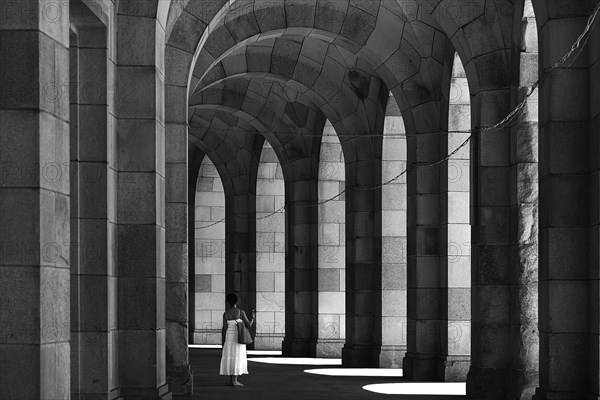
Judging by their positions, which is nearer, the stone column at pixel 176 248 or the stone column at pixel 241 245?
the stone column at pixel 176 248

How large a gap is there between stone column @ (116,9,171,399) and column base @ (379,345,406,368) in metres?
11.5

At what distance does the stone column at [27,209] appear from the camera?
28.2 feet

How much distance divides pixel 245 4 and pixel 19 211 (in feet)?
46.7

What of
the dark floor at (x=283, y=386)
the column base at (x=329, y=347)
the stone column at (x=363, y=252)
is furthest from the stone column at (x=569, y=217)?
the column base at (x=329, y=347)

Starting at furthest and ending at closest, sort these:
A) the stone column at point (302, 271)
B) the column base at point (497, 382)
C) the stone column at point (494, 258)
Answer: the stone column at point (302, 271), the stone column at point (494, 258), the column base at point (497, 382)

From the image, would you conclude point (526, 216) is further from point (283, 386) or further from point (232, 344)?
point (232, 344)

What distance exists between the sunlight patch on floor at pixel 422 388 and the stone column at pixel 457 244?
60 cm

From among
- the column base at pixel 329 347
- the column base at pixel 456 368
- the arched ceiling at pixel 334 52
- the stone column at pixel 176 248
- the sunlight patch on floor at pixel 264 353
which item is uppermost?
the arched ceiling at pixel 334 52

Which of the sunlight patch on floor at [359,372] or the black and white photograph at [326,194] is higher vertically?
the black and white photograph at [326,194]

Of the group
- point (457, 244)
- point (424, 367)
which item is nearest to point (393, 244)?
point (424, 367)

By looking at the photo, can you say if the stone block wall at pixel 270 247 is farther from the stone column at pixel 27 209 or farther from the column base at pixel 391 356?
the stone column at pixel 27 209

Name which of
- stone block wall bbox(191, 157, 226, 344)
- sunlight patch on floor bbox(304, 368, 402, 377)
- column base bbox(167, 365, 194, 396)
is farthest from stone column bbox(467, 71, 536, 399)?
stone block wall bbox(191, 157, 226, 344)

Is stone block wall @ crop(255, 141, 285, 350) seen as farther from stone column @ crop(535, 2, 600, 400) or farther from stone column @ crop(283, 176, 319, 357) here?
stone column @ crop(535, 2, 600, 400)

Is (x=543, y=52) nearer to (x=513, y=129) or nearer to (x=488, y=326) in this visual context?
(x=513, y=129)
